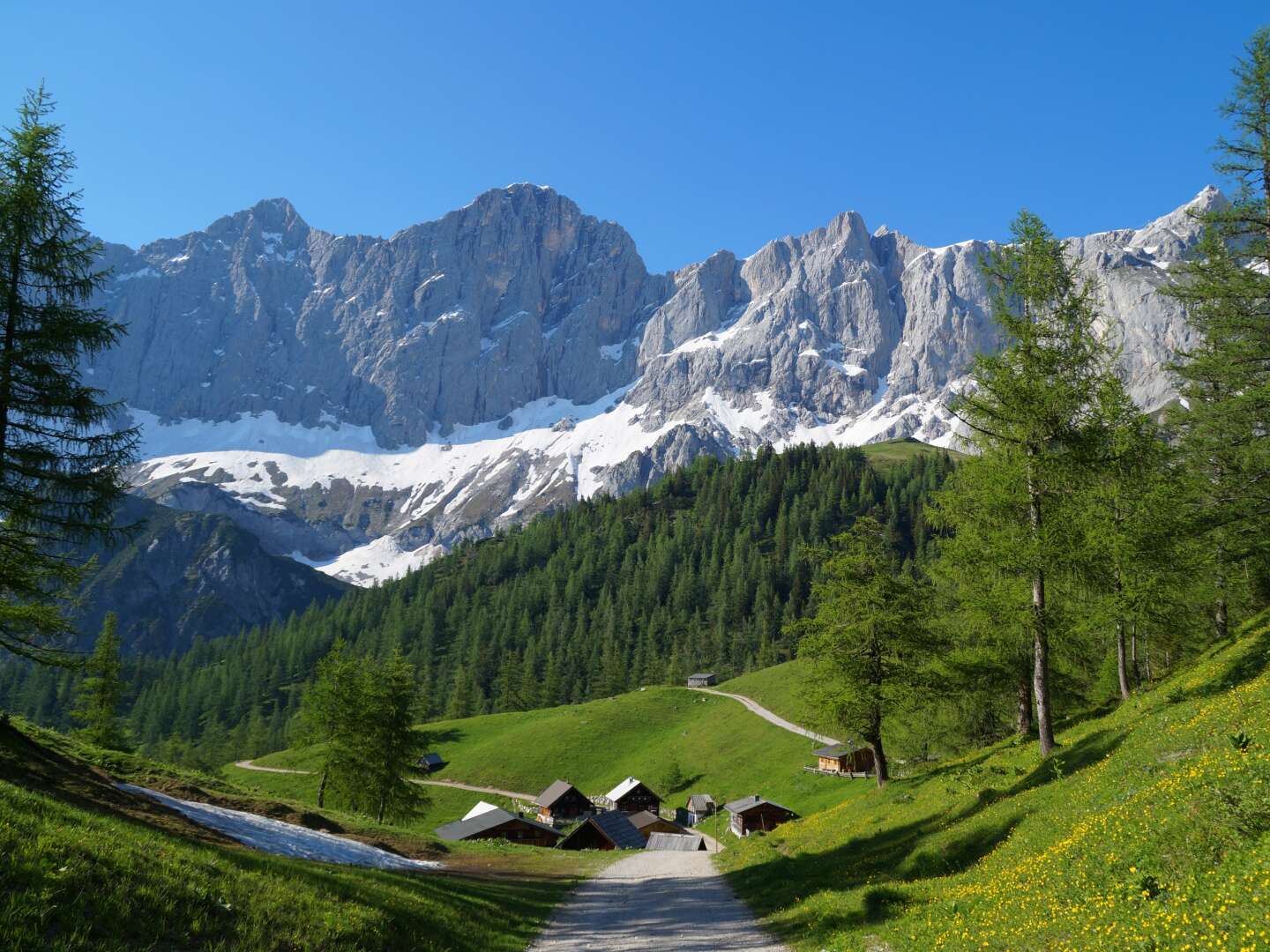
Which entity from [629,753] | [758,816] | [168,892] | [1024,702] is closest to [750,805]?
[758,816]

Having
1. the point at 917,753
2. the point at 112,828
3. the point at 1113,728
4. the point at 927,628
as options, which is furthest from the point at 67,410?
the point at 917,753

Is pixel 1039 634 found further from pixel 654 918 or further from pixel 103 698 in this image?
pixel 103 698

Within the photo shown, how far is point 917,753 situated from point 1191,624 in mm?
26596

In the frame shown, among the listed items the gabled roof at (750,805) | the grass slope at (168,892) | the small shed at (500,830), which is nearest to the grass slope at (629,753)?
the gabled roof at (750,805)

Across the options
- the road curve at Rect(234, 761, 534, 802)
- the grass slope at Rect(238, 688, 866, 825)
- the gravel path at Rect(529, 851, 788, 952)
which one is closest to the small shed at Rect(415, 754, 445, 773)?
the grass slope at Rect(238, 688, 866, 825)

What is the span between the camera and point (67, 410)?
724 inches

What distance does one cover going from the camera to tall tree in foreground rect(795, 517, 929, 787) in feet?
106

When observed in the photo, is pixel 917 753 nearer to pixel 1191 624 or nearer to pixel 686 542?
pixel 1191 624

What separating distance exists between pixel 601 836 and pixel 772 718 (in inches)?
1407

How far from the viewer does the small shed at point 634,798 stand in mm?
73500

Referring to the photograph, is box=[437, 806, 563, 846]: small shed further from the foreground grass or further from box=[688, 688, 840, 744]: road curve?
the foreground grass

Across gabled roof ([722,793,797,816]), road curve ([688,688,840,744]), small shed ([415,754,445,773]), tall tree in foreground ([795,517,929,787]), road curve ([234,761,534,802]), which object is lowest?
road curve ([234,761,534,802])

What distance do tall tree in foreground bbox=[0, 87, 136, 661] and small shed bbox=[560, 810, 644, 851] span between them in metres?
41.9

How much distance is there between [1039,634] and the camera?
2042cm
